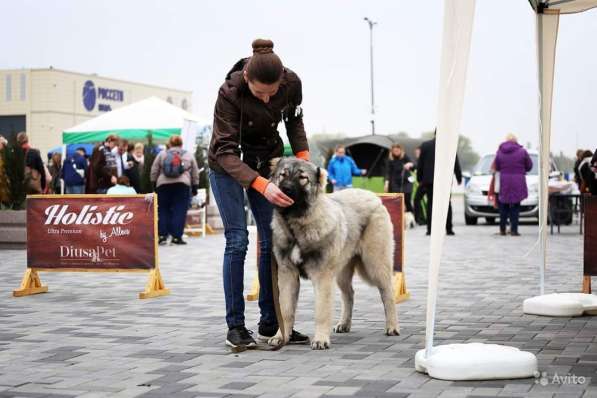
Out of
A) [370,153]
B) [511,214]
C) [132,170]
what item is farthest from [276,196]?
[370,153]

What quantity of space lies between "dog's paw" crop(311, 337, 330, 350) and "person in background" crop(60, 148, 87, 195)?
50.8ft

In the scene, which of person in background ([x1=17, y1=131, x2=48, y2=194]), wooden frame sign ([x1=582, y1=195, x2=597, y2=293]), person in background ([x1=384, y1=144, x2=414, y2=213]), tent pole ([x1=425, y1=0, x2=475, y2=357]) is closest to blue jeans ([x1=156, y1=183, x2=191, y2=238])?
person in background ([x1=17, y1=131, x2=48, y2=194])

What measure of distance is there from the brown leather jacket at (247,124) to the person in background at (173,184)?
33.6ft

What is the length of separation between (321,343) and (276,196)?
1082mm

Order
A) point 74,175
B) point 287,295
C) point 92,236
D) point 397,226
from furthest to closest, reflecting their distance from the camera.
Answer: point 74,175, point 92,236, point 397,226, point 287,295

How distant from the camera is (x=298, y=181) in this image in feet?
20.1

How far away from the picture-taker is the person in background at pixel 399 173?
23.4 metres

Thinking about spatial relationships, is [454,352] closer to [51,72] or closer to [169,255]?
[169,255]

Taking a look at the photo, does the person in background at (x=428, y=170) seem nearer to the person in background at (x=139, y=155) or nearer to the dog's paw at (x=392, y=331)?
the person in background at (x=139, y=155)

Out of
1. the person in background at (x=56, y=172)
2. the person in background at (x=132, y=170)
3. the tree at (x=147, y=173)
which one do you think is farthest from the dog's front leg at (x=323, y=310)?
the person in background at (x=56, y=172)

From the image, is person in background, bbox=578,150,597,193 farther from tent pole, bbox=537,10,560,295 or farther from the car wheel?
tent pole, bbox=537,10,560,295

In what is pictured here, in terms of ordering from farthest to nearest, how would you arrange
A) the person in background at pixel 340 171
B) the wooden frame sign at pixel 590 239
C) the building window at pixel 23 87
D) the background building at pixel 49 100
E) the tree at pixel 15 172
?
the building window at pixel 23 87, the background building at pixel 49 100, the person in background at pixel 340 171, the tree at pixel 15 172, the wooden frame sign at pixel 590 239

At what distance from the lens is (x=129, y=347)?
254 inches

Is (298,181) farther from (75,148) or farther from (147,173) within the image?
(75,148)
